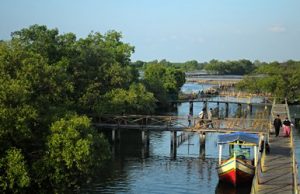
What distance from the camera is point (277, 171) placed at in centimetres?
2847

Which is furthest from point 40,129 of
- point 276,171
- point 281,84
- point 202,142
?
point 281,84

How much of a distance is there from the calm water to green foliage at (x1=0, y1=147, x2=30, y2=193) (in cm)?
1214

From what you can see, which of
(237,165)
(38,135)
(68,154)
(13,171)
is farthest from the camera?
(237,165)

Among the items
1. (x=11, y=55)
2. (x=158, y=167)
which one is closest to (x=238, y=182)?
(x=158, y=167)

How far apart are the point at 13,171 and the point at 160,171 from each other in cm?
1992

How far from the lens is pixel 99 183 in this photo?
3694 centimetres

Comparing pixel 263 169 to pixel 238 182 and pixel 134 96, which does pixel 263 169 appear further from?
pixel 134 96

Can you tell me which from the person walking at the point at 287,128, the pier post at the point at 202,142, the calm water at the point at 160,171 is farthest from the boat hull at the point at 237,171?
the pier post at the point at 202,142

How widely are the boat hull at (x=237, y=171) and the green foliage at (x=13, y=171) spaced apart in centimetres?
1640

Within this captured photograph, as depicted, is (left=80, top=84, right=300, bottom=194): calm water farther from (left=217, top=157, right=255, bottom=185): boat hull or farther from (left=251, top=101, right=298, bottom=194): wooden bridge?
(left=251, top=101, right=298, bottom=194): wooden bridge

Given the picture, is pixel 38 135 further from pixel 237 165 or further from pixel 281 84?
pixel 281 84

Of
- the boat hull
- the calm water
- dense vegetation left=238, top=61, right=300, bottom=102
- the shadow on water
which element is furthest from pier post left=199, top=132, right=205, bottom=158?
dense vegetation left=238, top=61, right=300, bottom=102

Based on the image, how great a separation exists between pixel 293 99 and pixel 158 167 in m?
60.9

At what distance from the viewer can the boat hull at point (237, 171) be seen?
114ft
